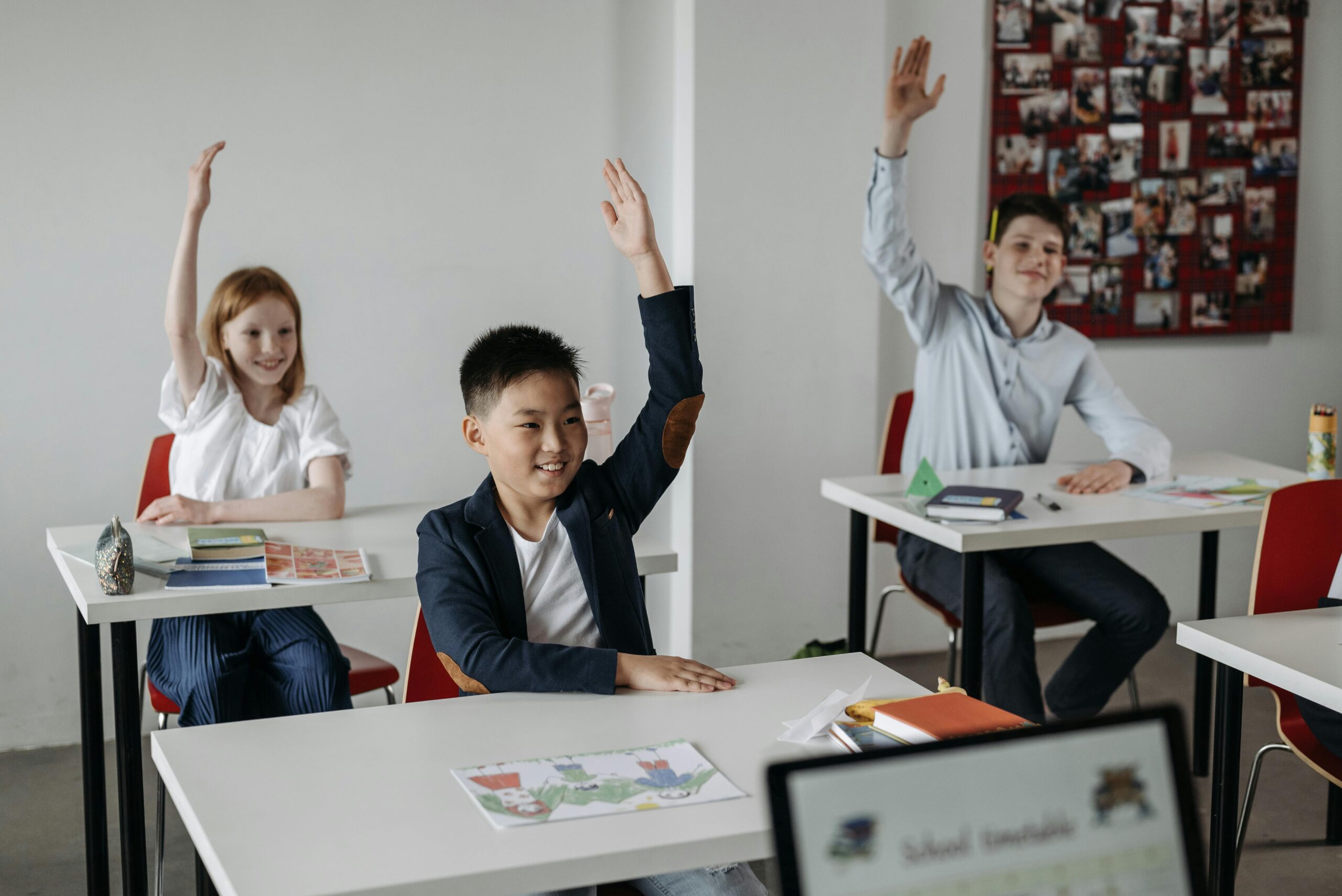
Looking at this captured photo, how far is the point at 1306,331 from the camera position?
4480 millimetres

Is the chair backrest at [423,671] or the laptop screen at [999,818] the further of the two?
the chair backrest at [423,671]

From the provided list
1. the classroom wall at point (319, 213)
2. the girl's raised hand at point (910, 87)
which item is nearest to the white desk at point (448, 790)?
the girl's raised hand at point (910, 87)

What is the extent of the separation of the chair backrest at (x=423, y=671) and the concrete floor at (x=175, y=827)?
3.22ft

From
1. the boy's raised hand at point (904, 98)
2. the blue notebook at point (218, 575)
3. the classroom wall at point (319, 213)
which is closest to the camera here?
the blue notebook at point (218, 575)

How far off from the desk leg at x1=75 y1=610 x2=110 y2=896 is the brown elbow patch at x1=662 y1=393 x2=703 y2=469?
1.14 m

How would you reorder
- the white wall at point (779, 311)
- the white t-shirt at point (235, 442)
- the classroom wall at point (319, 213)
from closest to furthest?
1. the white t-shirt at point (235, 442)
2. the classroom wall at point (319, 213)
3. the white wall at point (779, 311)

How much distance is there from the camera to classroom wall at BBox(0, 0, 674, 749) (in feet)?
10.8

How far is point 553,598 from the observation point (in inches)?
70.7

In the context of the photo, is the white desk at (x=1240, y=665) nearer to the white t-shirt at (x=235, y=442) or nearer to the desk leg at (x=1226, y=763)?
the desk leg at (x=1226, y=763)

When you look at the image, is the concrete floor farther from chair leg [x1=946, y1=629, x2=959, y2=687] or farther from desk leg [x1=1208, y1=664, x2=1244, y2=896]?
chair leg [x1=946, y1=629, x2=959, y2=687]

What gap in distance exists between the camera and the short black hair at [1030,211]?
10.3ft

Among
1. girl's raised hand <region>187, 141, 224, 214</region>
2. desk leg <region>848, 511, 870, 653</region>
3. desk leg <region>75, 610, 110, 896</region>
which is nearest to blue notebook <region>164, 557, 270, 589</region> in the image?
desk leg <region>75, 610, 110, 896</region>

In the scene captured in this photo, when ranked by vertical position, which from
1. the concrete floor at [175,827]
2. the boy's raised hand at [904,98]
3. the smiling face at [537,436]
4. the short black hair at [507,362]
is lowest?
the concrete floor at [175,827]

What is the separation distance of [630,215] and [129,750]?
118 centimetres
